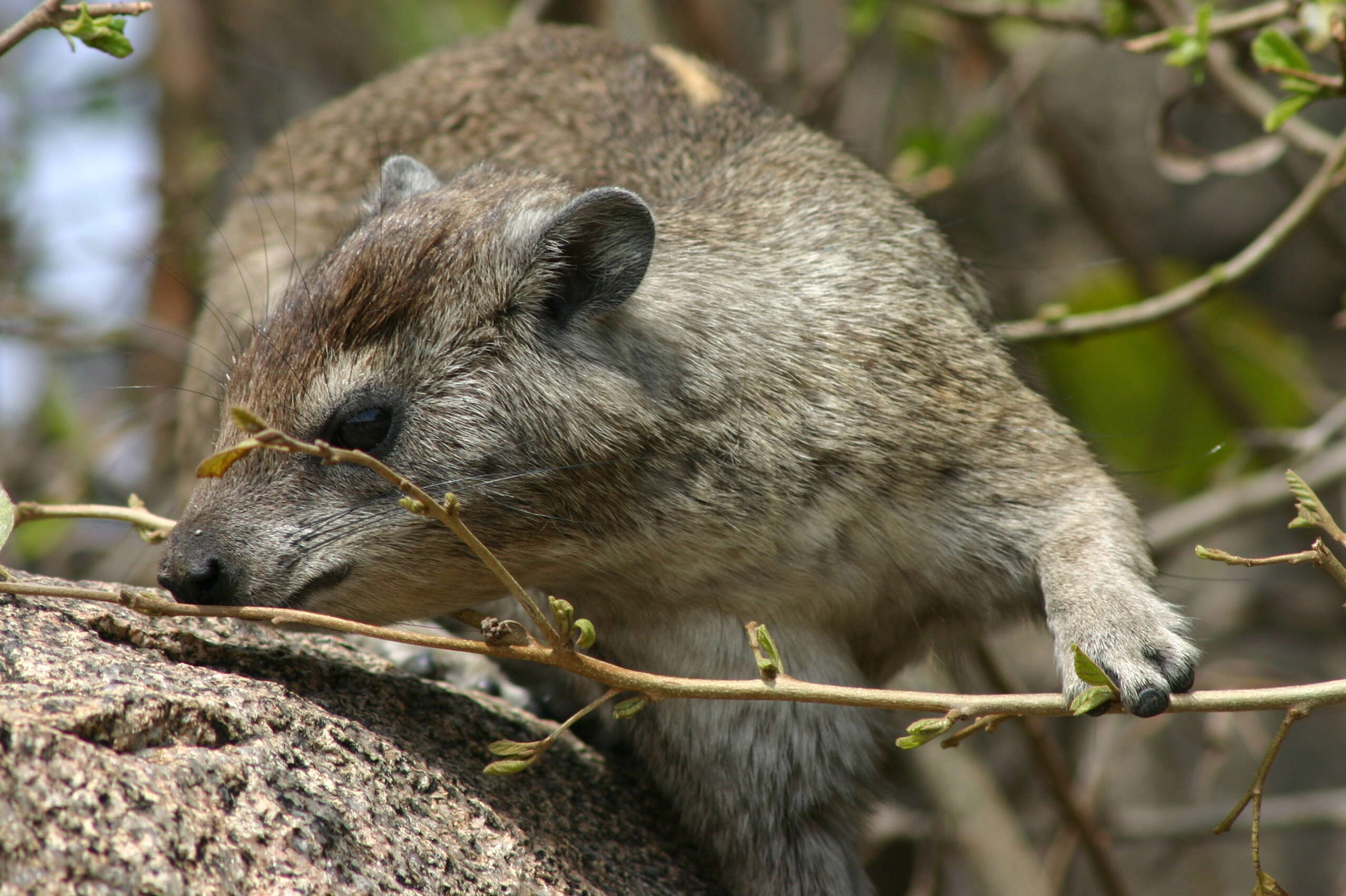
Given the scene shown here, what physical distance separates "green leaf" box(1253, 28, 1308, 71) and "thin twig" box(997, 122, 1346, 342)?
736mm

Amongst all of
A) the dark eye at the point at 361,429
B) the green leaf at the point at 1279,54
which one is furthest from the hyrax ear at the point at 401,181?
the green leaf at the point at 1279,54

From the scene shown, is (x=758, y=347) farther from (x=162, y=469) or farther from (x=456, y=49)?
(x=162, y=469)

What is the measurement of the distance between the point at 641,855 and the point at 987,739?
17.7 ft

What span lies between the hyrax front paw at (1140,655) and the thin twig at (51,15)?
7.92 feet

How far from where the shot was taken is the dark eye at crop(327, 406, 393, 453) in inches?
122

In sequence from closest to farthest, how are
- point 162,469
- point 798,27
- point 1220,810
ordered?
point 1220,810 < point 162,469 < point 798,27

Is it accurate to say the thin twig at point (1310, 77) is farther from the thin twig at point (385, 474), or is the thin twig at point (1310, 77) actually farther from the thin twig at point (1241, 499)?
the thin twig at point (1241, 499)

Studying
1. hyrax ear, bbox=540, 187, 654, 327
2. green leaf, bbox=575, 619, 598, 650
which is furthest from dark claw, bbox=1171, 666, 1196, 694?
hyrax ear, bbox=540, 187, 654, 327

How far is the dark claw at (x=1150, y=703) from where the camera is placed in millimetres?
2670

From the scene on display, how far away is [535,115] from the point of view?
16.5ft

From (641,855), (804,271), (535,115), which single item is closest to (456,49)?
(535,115)

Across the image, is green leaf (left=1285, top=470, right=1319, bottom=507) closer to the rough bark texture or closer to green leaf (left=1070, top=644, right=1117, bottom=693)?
green leaf (left=1070, top=644, right=1117, bottom=693)

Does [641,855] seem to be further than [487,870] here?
Yes

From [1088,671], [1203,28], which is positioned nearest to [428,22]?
[1203,28]
